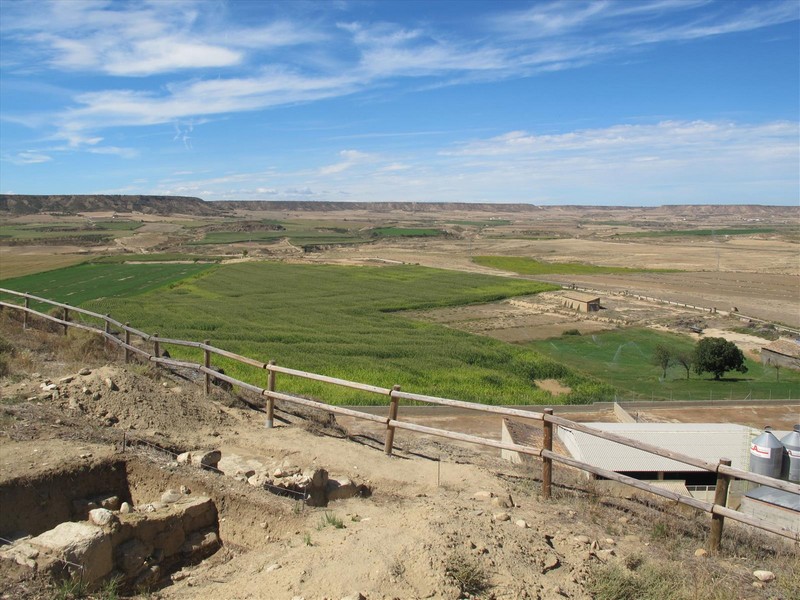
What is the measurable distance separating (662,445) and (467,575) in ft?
53.6

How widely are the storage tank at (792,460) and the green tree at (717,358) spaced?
2702 cm

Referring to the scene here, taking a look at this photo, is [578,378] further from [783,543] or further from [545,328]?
[783,543]

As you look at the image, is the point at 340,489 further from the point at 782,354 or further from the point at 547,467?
the point at 782,354

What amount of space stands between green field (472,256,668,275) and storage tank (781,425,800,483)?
82.9 m

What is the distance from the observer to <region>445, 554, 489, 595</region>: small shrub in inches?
205

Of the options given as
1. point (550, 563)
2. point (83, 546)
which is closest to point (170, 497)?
point (83, 546)

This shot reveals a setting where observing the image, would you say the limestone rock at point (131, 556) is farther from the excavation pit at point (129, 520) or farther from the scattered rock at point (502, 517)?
the scattered rock at point (502, 517)

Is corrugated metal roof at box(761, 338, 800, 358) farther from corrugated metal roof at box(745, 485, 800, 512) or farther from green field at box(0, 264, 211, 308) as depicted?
green field at box(0, 264, 211, 308)

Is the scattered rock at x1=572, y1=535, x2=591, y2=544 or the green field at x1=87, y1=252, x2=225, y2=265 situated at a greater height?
the scattered rock at x1=572, y1=535, x2=591, y2=544

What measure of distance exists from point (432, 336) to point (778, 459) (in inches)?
1286

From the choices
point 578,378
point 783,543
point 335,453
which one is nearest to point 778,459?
point 783,543

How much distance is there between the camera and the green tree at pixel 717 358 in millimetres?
38875

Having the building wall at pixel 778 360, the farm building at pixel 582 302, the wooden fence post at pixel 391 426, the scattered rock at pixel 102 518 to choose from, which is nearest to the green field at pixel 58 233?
the farm building at pixel 582 302

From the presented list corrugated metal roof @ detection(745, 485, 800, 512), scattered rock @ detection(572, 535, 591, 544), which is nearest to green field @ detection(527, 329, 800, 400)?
corrugated metal roof @ detection(745, 485, 800, 512)
